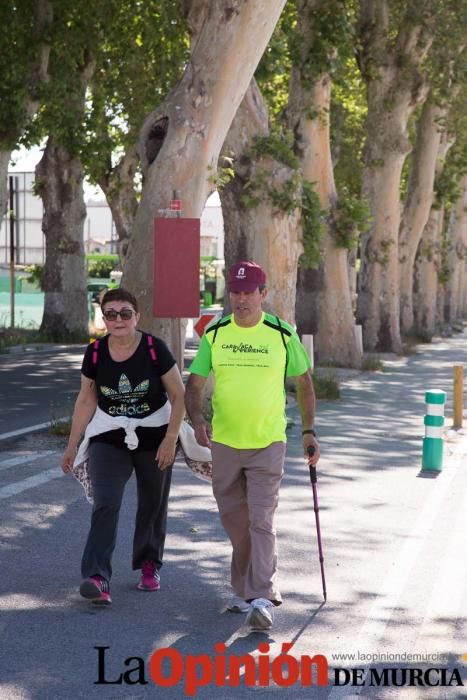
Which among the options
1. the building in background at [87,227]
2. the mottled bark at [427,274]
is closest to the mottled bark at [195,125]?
the mottled bark at [427,274]

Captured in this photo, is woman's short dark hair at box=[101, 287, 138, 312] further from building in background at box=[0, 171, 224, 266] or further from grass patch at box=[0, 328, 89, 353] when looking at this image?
building in background at box=[0, 171, 224, 266]

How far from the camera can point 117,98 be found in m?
35.9

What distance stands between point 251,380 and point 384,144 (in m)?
26.0

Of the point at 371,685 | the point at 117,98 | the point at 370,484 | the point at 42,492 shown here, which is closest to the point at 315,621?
the point at 371,685

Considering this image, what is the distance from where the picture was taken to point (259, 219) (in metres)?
20.3

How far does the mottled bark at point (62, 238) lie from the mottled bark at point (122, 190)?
503 centimetres

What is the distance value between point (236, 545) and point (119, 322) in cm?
139

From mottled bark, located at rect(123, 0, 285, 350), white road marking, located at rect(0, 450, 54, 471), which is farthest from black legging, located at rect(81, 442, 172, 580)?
mottled bark, located at rect(123, 0, 285, 350)

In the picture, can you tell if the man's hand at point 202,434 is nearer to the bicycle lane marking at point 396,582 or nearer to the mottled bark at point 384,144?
the bicycle lane marking at point 396,582

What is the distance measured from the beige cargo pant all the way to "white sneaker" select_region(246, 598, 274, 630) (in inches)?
2.9

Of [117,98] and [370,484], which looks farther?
[117,98]

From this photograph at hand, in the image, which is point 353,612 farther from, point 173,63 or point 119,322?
point 173,63

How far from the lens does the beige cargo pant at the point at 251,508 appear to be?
704 centimetres

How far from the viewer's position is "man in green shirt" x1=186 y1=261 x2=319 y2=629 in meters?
7.07
